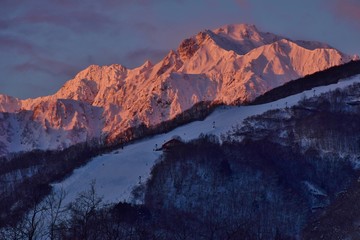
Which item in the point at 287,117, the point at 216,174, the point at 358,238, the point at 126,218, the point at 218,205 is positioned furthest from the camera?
Result: the point at 287,117

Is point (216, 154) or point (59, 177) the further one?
point (59, 177)

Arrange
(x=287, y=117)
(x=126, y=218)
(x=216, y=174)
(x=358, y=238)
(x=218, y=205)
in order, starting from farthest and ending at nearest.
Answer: (x=287, y=117) < (x=216, y=174) < (x=218, y=205) < (x=126, y=218) < (x=358, y=238)

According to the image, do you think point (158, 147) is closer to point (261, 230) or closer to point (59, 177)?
point (59, 177)

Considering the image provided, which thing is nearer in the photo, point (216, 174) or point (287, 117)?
point (216, 174)

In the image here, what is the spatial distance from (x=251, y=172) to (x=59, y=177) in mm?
41300

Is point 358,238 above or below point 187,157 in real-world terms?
below

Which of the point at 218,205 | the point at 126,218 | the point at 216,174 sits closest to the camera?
the point at 126,218

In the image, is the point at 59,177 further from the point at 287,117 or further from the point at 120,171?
the point at 287,117

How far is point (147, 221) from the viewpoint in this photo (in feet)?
490

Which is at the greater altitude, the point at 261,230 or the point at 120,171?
the point at 120,171

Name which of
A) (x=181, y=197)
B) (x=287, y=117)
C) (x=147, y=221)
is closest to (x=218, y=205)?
(x=181, y=197)

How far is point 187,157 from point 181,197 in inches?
545

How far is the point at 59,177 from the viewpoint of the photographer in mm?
189000

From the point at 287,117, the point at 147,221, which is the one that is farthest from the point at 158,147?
the point at 147,221
